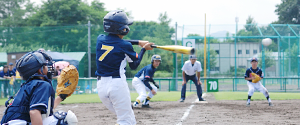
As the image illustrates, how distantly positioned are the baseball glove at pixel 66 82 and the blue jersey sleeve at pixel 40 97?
1.04 m

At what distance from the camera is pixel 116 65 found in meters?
4.43

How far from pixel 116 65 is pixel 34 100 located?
5.35 ft

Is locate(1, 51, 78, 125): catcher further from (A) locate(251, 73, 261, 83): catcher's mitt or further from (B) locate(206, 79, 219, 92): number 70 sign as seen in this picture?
(B) locate(206, 79, 219, 92): number 70 sign

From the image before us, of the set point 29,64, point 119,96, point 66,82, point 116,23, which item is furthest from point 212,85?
point 29,64

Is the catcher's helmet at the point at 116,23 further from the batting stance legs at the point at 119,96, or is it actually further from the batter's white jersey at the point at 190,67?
the batter's white jersey at the point at 190,67

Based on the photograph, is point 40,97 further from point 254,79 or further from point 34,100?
point 254,79

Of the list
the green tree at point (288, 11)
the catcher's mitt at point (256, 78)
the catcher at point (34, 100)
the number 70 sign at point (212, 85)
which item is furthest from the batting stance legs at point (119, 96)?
the green tree at point (288, 11)

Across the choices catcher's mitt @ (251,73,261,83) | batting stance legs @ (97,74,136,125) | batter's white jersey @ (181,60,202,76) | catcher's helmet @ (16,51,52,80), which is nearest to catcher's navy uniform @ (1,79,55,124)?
catcher's helmet @ (16,51,52,80)

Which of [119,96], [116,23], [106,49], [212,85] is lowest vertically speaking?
[212,85]

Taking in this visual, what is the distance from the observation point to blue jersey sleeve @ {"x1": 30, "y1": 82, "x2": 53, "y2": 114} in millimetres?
2959

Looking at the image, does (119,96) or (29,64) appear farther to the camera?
(119,96)

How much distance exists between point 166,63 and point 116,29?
2537 centimetres

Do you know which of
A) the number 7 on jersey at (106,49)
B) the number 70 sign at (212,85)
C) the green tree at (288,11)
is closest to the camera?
the number 7 on jersey at (106,49)

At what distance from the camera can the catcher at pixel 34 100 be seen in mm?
2977
